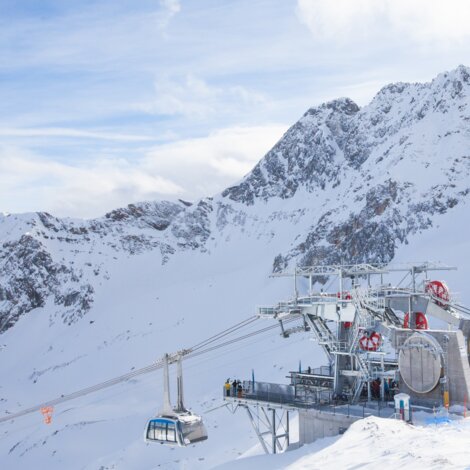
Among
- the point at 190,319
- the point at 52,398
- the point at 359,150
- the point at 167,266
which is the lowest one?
the point at 52,398

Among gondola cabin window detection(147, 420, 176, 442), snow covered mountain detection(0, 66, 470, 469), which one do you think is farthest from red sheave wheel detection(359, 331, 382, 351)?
snow covered mountain detection(0, 66, 470, 469)

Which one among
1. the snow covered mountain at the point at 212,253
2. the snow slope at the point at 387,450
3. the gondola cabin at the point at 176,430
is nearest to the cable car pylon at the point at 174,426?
the gondola cabin at the point at 176,430

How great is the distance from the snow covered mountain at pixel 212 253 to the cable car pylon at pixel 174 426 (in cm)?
1192

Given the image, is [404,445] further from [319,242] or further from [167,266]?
[167,266]

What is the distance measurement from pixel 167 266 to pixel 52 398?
43.2m

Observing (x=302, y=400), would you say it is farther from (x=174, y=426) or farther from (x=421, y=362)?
(x=174, y=426)

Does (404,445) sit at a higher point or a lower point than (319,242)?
lower

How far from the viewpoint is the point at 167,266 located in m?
117

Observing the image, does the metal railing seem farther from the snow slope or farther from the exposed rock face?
the exposed rock face

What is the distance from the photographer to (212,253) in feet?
384

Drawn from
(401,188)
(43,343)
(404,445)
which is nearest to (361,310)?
(404,445)

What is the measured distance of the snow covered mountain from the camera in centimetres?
6262

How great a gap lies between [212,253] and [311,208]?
67.5 feet

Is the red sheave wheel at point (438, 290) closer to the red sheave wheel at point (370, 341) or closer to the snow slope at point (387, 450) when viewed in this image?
the red sheave wheel at point (370, 341)
